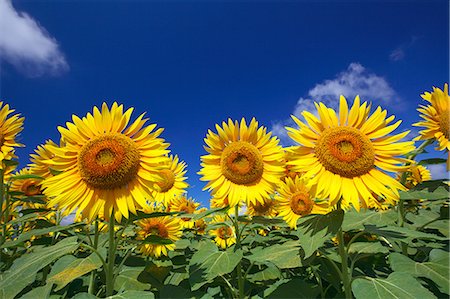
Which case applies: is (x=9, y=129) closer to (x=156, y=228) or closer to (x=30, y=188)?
(x=30, y=188)

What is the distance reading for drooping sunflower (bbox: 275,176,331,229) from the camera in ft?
17.6

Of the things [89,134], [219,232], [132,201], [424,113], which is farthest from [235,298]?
[219,232]

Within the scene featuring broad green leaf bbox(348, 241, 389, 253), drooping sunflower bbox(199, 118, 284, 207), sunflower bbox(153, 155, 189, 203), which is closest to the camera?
broad green leaf bbox(348, 241, 389, 253)

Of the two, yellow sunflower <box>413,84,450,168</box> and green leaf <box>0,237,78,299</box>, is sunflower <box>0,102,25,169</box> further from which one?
yellow sunflower <box>413,84,450,168</box>

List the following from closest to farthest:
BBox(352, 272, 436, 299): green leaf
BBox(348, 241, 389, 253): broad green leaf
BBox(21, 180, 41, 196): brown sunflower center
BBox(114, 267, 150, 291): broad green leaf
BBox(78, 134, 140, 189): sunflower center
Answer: BBox(352, 272, 436, 299): green leaf, BBox(78, 134, 140, 189): sunflower center, BBox(348, 241, 389, 253): broad green leaf, BBox(114, 267, 150, 291): broad green leaf, BBox(21, 180, 41, 196): brown sunflower center

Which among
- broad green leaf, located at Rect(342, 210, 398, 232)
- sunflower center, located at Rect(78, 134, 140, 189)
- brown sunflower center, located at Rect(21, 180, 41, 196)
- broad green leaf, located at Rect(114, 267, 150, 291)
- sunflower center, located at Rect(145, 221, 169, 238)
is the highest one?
brown sunflower center, located at Rect(21, 180, 41, 196)

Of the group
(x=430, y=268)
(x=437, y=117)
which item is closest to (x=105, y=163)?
(x=430, y=268)

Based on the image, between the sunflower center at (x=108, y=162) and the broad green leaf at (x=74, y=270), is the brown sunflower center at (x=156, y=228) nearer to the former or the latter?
the broad green leaf at (x=74, y=270)

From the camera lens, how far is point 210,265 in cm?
326

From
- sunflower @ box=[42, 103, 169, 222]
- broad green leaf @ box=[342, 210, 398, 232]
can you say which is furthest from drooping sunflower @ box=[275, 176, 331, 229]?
sunflower @ box=[42, 103, 169, 222]

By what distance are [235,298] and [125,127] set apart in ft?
7.18

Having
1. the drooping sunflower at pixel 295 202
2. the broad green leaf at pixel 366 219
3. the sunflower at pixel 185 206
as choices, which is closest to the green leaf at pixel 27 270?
the broad green leaf at pixel 366 219

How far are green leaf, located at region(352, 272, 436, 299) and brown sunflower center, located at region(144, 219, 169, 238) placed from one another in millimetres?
3330

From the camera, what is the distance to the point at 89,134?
10.8 ft
